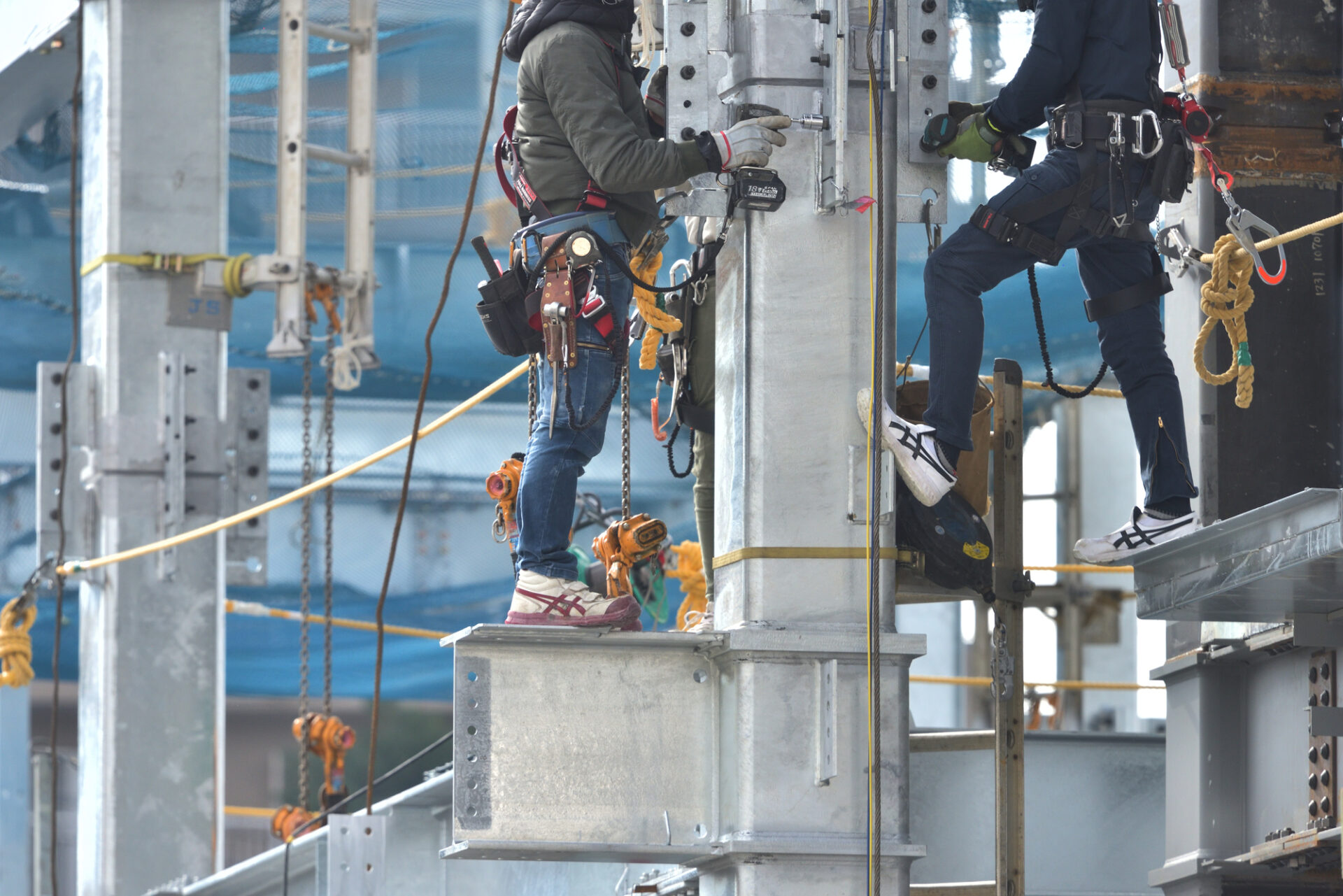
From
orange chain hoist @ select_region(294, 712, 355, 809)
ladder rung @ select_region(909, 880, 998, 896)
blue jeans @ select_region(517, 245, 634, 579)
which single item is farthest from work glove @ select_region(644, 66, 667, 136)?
orange chain hoist @ select_region(294, 712, 355, 809)

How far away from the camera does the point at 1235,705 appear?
736 centimetres

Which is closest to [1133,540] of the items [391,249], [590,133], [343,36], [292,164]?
[590,133]

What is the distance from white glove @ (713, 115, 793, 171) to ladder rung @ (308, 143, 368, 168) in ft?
17.9

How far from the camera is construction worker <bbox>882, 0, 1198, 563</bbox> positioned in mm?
6055

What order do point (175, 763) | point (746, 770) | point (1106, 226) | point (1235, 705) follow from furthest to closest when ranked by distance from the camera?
1. point (175, 763)
2. point (1235, 705)
3. point (1106, 226)
4. point (746, 770)

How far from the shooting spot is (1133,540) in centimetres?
648

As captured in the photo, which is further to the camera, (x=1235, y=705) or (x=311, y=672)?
(x=311, y=672)

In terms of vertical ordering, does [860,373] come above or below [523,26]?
below

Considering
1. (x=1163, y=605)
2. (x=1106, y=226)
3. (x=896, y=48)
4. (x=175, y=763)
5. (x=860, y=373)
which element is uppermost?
(x=896, y=48)

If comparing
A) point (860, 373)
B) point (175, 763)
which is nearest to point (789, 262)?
point (860, 373)

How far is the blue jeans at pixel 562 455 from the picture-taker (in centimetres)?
584

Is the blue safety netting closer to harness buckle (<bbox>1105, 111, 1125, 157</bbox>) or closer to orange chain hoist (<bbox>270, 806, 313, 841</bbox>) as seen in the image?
orange chain hoist (<bbox>270, 806, 313, 841</bbox>)

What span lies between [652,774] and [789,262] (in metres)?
1.41

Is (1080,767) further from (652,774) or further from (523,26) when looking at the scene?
(523,26)
